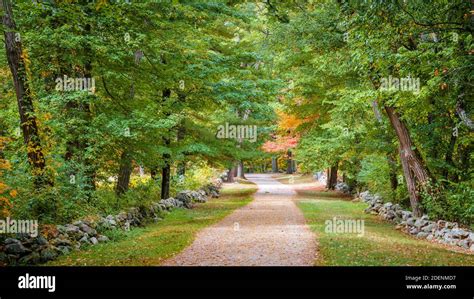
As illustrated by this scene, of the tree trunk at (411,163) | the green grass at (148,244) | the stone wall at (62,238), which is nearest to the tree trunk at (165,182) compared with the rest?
the green grass at (148,244)

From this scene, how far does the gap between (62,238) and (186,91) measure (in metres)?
10.7

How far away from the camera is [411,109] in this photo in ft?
47.1

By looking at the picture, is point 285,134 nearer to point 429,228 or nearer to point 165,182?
point 165,182

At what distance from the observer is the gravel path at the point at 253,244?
364 inches

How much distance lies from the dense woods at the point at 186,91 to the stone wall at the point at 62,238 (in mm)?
520

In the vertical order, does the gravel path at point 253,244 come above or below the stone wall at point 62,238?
below

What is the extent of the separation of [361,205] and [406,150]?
324 inches

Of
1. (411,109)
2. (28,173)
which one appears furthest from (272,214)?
(28,173)

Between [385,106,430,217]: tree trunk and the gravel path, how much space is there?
4057 millimetres
